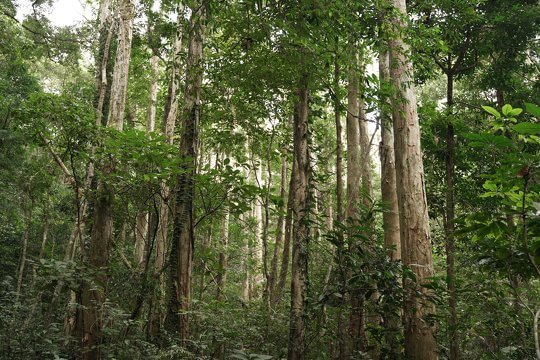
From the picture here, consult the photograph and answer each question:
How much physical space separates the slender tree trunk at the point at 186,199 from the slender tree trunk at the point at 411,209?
2.52 meters

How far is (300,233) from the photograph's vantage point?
5418 mm

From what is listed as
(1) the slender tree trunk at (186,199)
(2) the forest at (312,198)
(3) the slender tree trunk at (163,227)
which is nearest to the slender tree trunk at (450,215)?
(2) the forest at (312,198)

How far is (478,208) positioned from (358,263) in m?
6.00

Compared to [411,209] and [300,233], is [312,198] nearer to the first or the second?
[300,233]

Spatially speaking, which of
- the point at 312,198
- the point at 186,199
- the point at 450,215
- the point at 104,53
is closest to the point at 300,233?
the point at 312,198

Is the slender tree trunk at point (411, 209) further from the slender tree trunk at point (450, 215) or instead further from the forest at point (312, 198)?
the slender tree trunk at point (450, 215)

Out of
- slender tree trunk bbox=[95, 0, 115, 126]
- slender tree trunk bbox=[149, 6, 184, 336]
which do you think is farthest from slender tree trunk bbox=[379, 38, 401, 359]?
slender tree trunk bbox=[95, 0, 115, 126]

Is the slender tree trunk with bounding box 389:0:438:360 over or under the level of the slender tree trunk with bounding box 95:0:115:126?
under

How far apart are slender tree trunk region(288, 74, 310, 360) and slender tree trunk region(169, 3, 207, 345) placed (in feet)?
4.40

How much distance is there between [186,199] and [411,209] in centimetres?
283

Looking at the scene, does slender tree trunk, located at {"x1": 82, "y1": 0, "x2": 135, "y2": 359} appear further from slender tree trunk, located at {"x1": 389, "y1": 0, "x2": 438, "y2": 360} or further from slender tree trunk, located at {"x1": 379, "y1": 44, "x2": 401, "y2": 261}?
slender tree trunk, located at {"x1": 379, "y1": 44, "x2": 401, "y2": 261}

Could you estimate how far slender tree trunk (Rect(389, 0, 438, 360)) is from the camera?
4.27 m

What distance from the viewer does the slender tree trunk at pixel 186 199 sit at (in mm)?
5160

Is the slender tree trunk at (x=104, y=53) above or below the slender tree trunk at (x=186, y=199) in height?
above
